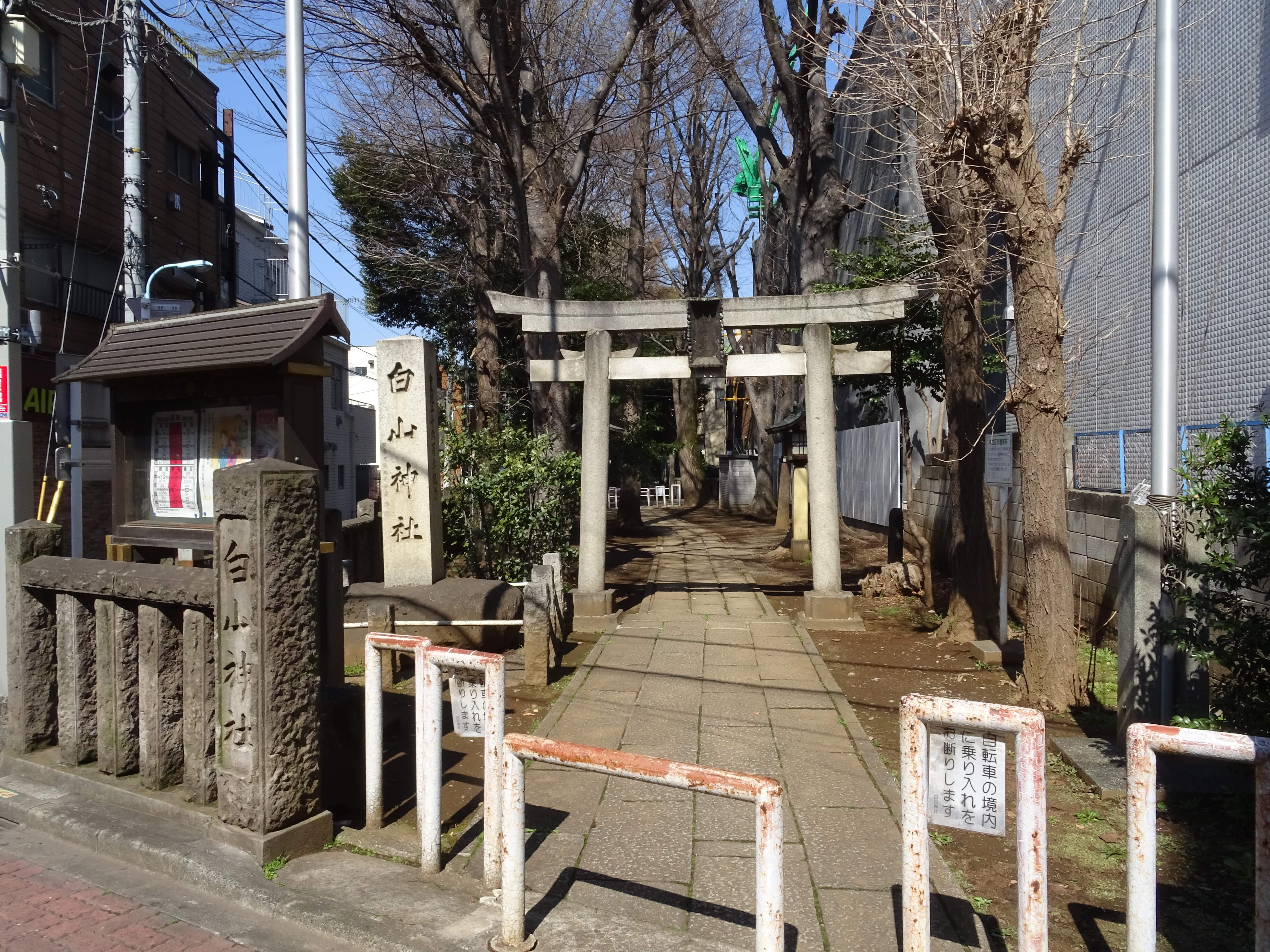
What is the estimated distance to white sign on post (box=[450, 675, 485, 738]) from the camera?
4078mm

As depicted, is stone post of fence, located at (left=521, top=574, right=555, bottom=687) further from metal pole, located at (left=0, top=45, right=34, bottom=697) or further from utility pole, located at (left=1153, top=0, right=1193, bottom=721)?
utility pole, located at (left=1153, top=0, right=1193, bottom=721)

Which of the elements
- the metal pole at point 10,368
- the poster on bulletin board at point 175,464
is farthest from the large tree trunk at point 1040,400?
the metal pole at point 10,368

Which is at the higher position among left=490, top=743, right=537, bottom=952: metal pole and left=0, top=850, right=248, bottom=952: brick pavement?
left=490, top=743, right=537, bottom=952: metal pole

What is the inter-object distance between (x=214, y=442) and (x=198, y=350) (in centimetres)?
63

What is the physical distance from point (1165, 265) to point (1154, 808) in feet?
13.4

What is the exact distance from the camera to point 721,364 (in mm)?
10453

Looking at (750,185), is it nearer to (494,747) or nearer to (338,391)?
(338,391)

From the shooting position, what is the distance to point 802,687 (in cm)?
755

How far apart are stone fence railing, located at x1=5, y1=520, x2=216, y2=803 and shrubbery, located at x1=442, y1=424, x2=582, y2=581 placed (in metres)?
5.31

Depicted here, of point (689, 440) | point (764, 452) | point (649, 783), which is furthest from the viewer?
point (689, 440)

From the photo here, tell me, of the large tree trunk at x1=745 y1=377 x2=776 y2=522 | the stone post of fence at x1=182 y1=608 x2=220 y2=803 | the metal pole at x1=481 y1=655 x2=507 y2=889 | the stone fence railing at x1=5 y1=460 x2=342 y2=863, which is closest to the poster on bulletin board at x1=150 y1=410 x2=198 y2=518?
the stone fence railing at x1=5 y1=460 x2=342 y2=863

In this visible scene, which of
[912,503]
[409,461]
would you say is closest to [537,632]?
[409,461]

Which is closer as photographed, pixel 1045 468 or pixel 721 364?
pixel 1045 468

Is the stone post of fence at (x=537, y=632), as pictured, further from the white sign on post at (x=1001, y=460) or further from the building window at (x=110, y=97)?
the building window at (x=110, y=97)
